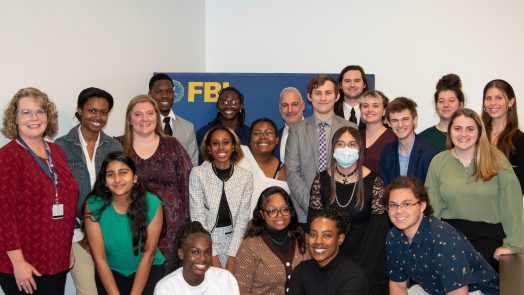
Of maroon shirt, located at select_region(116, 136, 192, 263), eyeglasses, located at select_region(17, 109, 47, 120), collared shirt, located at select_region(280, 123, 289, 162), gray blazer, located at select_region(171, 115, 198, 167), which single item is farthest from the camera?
collared shirt, located at select_region(280, 123, 289, 162)

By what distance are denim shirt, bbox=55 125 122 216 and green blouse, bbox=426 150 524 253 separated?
7.21 ft

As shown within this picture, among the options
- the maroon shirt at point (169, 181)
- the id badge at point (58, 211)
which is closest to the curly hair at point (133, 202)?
the id badge at point (58, 211)

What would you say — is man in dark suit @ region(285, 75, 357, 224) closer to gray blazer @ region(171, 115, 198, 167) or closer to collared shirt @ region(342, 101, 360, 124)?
collared shirt @ region(342, 101, 360, 124)

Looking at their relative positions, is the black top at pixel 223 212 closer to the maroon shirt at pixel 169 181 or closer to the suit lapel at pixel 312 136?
the maroon shirt at pixel 169 181

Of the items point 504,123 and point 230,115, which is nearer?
point 504,123

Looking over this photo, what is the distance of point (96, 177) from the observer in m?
4.03

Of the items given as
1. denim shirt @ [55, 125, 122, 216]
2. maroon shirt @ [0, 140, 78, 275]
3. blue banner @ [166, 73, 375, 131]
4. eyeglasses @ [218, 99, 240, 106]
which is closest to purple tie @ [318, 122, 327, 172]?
eyeglasses @ [218, 99, 240, 106]

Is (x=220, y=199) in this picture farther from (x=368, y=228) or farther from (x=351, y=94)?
(x=351, y=94)

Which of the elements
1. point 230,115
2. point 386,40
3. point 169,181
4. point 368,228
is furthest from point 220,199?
point 386,40

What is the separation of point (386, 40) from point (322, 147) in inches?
95.9

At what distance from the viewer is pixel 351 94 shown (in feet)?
17.0

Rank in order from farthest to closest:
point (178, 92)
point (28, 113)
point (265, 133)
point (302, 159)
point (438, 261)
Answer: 1. point (178, 92)
2. point (265, 133)
3. point (302, 159)
4. point (28, 113)
5. point (438, 261)

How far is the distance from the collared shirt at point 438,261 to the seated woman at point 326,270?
0.25 meters

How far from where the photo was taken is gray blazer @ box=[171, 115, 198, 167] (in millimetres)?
5004
